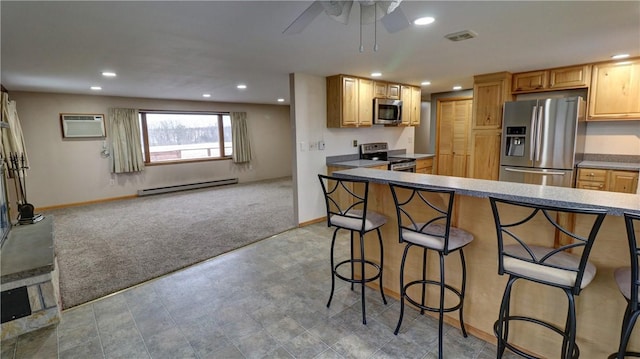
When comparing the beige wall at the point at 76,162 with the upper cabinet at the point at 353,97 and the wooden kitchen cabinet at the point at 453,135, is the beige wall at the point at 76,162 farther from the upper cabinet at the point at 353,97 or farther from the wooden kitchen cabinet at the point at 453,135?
the wooden kitchen cabinet at the point at 453,135

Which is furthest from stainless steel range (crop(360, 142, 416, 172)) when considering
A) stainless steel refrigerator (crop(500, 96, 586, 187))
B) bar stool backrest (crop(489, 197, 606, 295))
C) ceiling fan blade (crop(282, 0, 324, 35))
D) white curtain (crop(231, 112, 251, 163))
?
white curtain (crop(231, 112, 251, 163))

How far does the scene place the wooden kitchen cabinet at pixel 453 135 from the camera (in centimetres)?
647

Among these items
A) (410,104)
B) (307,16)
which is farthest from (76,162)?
(410,104)

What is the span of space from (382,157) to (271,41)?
328cm

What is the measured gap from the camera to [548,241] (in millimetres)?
1759

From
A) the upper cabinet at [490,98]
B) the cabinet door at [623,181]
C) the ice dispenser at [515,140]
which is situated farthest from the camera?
the upper cabinet at [490,98]

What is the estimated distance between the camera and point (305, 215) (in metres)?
4.62

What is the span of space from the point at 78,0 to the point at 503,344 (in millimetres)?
3209

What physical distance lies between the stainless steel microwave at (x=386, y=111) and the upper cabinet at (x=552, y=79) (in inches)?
67.5

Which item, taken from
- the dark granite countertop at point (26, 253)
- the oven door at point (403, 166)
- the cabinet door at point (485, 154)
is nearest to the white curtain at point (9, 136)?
the dark granite countertop at point (26, 253)

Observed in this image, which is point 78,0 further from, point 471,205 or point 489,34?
point 489,34

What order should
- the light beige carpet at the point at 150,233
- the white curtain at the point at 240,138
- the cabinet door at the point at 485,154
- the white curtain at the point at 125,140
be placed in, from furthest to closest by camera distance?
the white curtain at the point at 240,138
the white curtain at the point at 125,140
the cabinet door at the point at 485,154
the light beige carpet at the point at 150,233

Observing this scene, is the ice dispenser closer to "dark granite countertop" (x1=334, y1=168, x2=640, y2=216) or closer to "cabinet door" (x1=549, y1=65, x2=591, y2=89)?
"cabinet door" (x1=549, y1=65, x2=591, y2=89)

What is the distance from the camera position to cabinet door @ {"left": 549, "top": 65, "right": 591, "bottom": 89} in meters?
3.99
